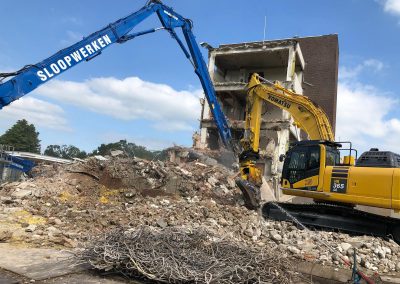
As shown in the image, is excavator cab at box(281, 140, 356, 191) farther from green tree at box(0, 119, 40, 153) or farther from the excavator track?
green tree at box(0, 119, 40, 153)

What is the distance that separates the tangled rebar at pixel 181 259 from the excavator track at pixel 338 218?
572 centimetres

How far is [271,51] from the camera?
26.5 m

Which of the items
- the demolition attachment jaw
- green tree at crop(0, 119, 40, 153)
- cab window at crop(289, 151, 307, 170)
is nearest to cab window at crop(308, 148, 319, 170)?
cab window at crop(289, 151, 307, 170)

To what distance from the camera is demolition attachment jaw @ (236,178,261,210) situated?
11.8 metres

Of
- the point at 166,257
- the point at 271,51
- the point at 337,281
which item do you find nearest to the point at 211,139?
the point at 271,51

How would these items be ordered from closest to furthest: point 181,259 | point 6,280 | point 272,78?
point 6,280
point 181,259
point 272,78

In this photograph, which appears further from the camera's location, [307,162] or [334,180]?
[307,162]

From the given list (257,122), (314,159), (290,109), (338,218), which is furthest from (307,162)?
(257,122)

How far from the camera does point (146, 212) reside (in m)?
9.52

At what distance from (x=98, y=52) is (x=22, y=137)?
192ft

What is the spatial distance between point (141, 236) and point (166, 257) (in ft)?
2.02

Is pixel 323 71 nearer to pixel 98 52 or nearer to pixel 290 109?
pixel 290 109

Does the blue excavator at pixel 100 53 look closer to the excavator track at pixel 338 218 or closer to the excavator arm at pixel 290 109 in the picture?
the excavator track at pixel 338 218

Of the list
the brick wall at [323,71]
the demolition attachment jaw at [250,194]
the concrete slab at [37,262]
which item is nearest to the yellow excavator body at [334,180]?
the demolition attachment jaw at [250,194]
